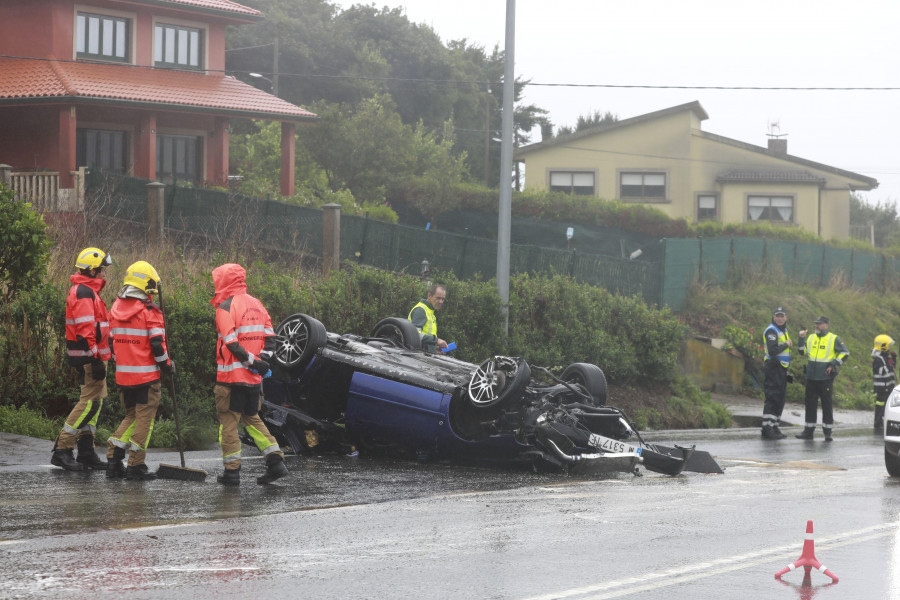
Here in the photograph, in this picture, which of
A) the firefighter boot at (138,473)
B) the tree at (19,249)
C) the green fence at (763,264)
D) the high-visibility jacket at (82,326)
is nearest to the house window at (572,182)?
the green fence at (763,264)

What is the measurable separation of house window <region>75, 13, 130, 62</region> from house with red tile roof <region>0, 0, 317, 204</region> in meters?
0.03

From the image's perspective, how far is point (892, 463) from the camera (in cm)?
1221

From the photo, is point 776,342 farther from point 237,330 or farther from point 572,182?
point 572,182

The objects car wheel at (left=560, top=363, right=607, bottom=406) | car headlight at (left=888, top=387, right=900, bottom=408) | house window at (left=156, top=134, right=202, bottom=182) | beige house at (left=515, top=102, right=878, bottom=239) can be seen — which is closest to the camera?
car wheel at (left=560, top=363, right=607, bottom=406)

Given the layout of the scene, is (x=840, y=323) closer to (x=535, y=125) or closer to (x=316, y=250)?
(x=316, y=250)

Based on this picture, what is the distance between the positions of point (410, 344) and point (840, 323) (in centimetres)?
2081

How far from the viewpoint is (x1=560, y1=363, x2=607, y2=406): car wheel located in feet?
38.3

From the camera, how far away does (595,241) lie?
37.3 m

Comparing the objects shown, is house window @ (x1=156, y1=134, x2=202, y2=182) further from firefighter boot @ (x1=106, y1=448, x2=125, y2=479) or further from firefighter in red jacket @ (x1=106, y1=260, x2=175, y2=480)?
firefighter boot @ (x1=106, y1=448, x2=125, y2=479)

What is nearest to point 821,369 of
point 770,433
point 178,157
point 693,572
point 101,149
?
point 770,433

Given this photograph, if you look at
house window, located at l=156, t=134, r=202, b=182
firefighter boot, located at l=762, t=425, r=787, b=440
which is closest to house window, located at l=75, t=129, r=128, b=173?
house window, located at l=156, t=134, r=202, b=182

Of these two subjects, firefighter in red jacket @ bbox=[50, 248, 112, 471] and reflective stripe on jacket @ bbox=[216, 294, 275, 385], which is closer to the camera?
reflective stripe on jacket @ bbox=[216, 294, 275, 385]

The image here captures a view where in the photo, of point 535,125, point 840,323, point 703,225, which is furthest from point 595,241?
point 535,125

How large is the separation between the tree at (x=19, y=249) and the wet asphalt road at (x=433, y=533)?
2.86m
